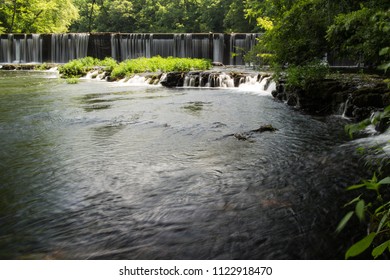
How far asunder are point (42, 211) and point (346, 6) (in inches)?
300

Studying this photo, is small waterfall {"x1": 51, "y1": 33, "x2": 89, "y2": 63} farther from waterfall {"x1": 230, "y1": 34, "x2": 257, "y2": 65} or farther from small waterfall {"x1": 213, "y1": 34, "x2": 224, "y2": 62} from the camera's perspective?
waterfall {"x1": 230, "y1": 34, "x2": 257, "y2": 65}

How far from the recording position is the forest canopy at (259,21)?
25.0 ft

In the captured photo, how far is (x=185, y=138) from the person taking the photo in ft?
24.7

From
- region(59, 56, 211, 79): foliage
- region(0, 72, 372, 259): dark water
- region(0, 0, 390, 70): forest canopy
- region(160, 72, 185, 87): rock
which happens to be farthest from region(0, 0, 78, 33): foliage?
region(0, 72, 372, 259): dark water

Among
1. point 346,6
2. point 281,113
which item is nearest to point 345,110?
point 281,113

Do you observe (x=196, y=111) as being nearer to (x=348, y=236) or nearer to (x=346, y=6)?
(x=346, y=6)

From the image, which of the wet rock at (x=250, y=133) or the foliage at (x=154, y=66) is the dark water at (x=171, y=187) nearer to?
the wet rock at (x=250, y=133)

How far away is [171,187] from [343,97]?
22.4 feet

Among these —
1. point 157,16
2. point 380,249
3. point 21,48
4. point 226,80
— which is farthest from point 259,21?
point 157,16

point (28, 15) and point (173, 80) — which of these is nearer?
point (173, 80)

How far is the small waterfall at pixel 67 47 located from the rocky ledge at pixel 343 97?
1034 inches

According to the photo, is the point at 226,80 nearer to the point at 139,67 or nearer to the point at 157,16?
the point at 139,67

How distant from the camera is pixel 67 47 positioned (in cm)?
3328

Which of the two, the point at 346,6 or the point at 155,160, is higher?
the point at 346,6
